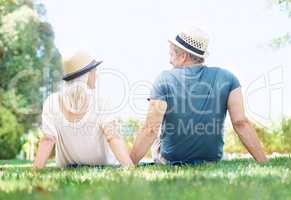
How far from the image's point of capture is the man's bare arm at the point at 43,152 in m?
5.14

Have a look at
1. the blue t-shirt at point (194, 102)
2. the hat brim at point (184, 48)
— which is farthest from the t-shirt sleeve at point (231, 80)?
the hat brim at point (184, 48)

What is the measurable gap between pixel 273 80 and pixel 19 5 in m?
13.4

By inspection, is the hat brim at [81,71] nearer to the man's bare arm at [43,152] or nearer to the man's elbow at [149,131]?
the man's bare arm at [43,152]

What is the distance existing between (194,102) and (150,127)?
47cm

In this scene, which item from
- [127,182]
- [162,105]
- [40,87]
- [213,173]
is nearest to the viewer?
[127,182]

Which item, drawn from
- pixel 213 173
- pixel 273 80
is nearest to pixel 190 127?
pixel 213 173

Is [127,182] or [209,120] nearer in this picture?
[127,182]

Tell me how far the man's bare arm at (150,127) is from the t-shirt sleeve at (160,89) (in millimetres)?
40

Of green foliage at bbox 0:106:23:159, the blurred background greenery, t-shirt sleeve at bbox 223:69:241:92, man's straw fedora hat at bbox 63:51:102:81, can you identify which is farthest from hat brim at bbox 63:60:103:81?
the blurred background greenery

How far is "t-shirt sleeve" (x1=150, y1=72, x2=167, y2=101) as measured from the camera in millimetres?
5176

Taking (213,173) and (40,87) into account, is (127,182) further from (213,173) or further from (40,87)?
(40,87)

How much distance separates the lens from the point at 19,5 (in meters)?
26.3

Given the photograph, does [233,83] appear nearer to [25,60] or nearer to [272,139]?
[272,139]

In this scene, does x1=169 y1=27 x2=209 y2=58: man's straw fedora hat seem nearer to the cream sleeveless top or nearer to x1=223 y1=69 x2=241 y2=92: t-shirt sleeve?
x1=223 y1=69 x2=241 y2=92: t-shirt sleeve
